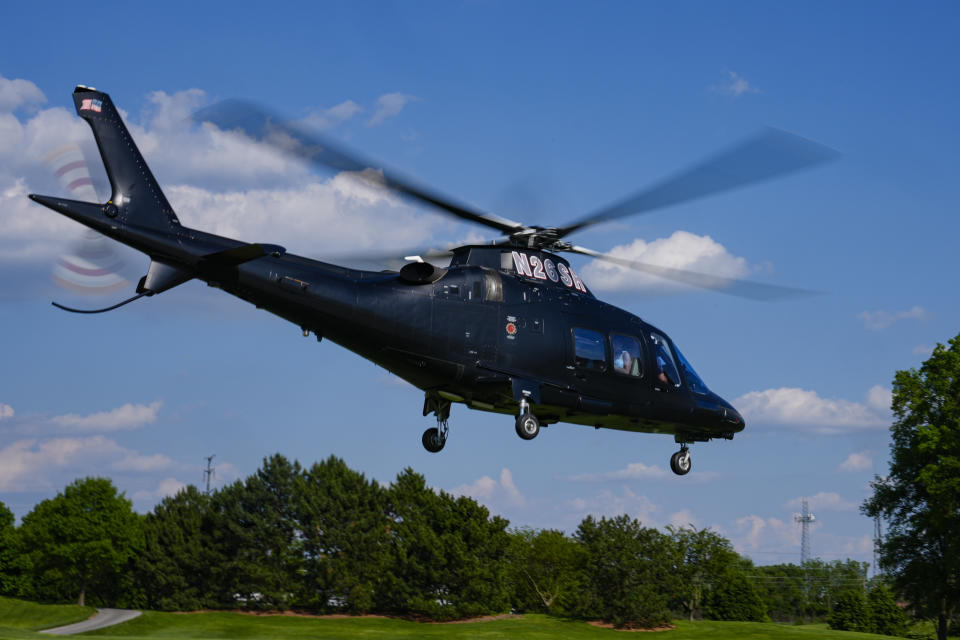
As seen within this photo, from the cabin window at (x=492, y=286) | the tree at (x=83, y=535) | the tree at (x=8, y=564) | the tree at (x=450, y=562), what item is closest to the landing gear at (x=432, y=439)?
the cabin window at (x=492, y=286)

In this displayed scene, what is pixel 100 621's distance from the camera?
81.1 meters

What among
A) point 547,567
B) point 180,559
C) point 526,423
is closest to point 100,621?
point 180,559

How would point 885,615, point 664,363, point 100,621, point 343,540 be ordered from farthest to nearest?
point 343,540, point 100,621, point 885,615, point 664,363

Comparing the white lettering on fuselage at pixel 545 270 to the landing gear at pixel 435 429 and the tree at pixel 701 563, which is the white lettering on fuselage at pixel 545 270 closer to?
the landing gear at pixel 435 429

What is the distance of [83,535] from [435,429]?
2850 inches

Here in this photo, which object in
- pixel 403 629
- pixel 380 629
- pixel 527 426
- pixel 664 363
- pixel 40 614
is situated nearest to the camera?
pixel 527 426

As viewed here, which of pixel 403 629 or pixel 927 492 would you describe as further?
pixel 403 629

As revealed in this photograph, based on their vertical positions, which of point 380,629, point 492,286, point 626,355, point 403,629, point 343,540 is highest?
point 492,286

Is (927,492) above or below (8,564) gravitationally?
A: above

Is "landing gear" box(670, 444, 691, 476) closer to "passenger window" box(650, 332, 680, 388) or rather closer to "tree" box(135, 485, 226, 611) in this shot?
"passenger window" box(650, 332, 680, 388)

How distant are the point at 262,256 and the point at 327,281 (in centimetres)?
161

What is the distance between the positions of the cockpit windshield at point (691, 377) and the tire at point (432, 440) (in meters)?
7.24

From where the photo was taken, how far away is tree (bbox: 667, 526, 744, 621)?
296 ft

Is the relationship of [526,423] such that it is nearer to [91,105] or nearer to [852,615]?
[91,105]
